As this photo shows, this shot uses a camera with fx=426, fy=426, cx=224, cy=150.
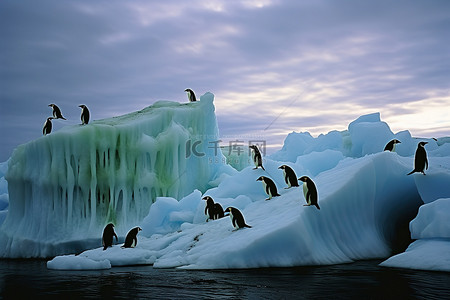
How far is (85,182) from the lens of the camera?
17359 mm

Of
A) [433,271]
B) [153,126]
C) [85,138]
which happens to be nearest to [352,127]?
[153,126]

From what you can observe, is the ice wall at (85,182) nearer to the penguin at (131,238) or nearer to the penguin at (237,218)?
the penguin at (131,238)

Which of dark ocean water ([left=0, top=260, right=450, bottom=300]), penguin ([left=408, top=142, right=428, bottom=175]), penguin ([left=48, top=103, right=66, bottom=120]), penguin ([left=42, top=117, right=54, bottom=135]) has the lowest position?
dark ocean water ([left=0, top=260, right=450, bottom=300])

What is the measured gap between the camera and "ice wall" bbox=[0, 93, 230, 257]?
1706 centimetres

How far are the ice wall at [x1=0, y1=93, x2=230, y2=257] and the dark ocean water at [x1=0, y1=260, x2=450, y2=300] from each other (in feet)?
25.5

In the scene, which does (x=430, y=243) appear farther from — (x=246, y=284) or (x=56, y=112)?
(x=56, y=112)

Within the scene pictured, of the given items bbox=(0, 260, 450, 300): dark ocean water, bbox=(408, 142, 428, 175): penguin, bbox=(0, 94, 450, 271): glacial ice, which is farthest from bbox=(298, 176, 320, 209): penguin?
bbox=(408, 142, 428, 175): penguin

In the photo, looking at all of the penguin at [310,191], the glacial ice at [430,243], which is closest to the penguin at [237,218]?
the penguin at [310,191]

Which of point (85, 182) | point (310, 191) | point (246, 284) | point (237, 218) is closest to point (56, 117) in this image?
point (85, 182)

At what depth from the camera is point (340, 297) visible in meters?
6.06

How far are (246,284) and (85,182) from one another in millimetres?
11812

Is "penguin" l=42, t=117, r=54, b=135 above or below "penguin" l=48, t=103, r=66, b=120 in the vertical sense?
below

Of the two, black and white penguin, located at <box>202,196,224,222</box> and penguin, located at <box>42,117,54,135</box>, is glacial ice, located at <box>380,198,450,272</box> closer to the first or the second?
black and white penguin, located at <box>202,196,224,222</box>

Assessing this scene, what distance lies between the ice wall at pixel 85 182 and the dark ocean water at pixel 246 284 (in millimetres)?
7781
